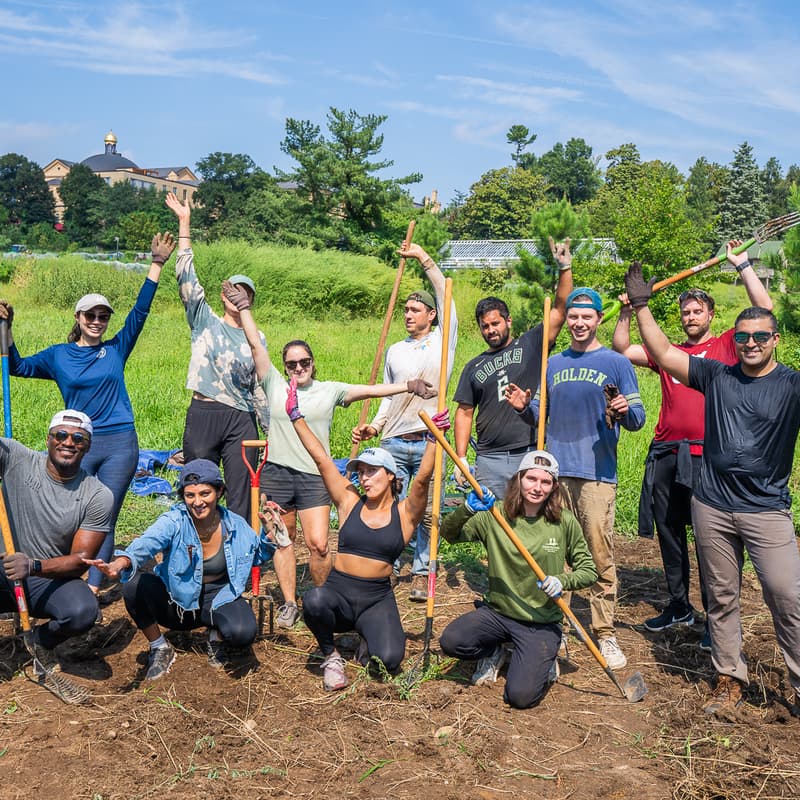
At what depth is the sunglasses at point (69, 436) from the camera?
4.58 metres

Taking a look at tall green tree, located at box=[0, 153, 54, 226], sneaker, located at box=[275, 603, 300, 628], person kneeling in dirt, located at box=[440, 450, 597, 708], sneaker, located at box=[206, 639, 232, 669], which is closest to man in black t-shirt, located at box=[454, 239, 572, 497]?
person kneeling in dirt, located at box=[440, 450, 597, 708]

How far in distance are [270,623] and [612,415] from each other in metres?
2.45

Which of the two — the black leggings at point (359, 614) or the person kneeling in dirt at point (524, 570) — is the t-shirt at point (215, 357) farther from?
the person kneeling in dirt at point (524, 570)

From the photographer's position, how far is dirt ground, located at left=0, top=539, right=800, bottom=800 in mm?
3695

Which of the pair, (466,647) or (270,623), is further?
(270,623)

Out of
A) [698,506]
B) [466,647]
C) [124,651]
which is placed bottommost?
[124,651]

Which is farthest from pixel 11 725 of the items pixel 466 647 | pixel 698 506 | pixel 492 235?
pixel 492 235

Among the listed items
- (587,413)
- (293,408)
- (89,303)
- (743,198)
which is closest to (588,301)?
(587,413)

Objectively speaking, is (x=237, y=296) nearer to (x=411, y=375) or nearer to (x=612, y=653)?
(x=411, y=375)

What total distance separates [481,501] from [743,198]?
54.5m

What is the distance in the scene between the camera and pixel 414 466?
6062 mm

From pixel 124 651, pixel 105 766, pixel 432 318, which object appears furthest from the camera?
pixel 432 318

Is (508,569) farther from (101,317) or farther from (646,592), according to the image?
(101,317)

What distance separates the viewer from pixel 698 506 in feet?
14.8
